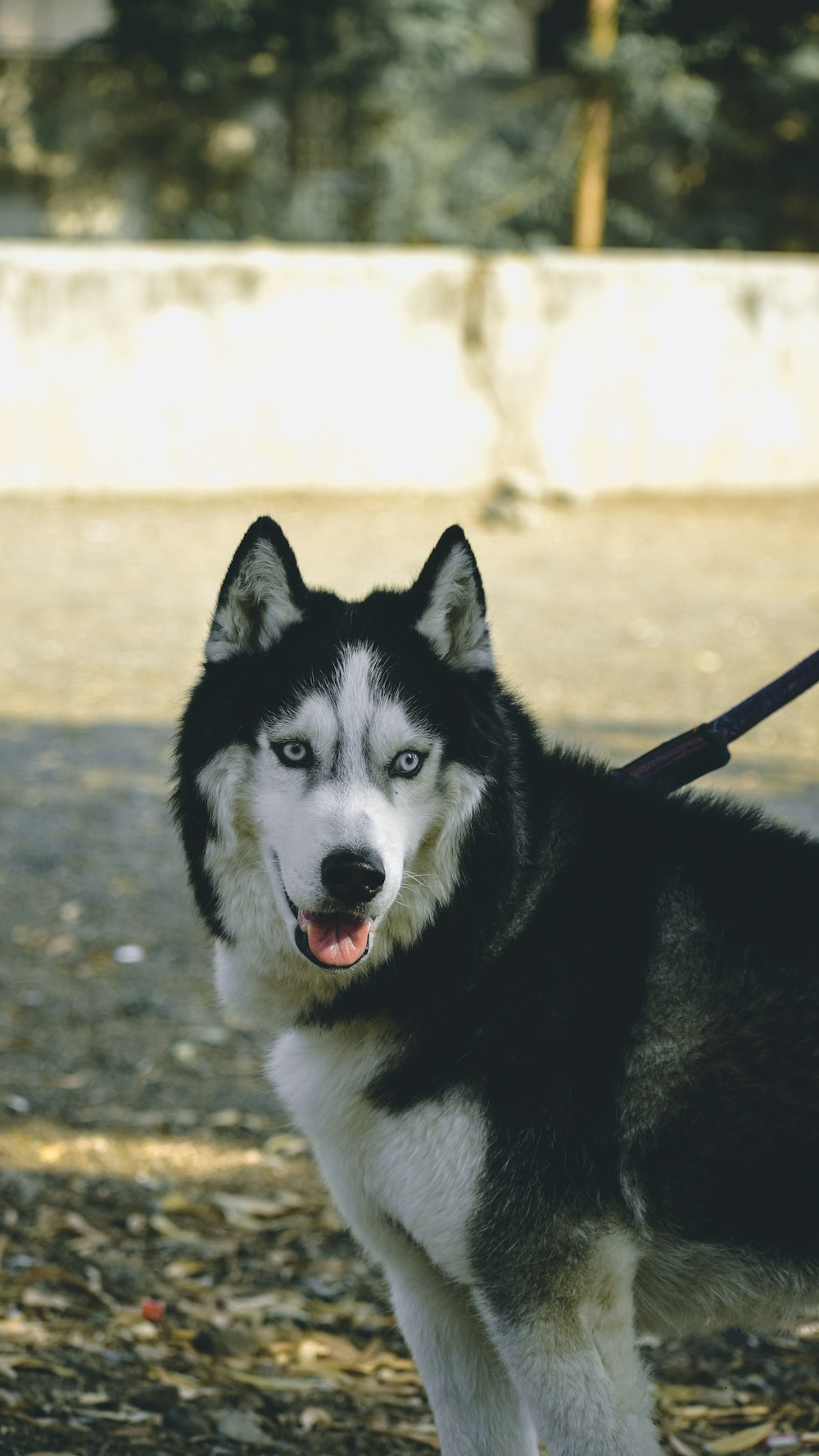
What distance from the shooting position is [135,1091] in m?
4.52

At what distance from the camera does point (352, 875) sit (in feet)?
7.91

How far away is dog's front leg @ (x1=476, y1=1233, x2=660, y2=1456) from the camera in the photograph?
2.33 metres

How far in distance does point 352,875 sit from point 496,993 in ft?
1.16

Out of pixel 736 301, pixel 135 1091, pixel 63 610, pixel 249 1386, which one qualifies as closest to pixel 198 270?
pixel 63 610

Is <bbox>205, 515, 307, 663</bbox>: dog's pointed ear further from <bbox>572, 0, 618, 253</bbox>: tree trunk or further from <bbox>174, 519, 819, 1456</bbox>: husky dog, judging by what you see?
<bbox>572, 0, 618, 253</bbox>: tree trunk

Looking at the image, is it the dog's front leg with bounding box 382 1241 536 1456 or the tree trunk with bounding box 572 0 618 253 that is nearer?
the dog's front leg with bounding box 382 1241 536 1456

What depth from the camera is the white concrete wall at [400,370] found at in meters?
12.8

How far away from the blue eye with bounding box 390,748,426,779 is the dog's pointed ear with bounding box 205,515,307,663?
0.35 m

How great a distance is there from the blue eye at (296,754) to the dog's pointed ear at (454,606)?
0.34 metres

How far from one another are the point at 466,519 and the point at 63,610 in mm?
4249

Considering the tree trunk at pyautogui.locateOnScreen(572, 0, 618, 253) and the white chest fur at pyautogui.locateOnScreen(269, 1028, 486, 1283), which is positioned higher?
the tree trunk at pyautogui.locateOnScreen(572, 0, 618, 253)

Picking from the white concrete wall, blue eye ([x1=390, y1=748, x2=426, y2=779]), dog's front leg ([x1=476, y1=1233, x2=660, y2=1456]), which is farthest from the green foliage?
dog's front leg ([x1=476, y1=1233, x2=660, y2=1456])

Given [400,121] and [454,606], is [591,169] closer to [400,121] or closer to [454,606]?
[400,121]

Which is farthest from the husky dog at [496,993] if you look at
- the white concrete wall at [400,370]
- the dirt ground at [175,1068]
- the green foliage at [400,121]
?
the green foliage at [400,121]
